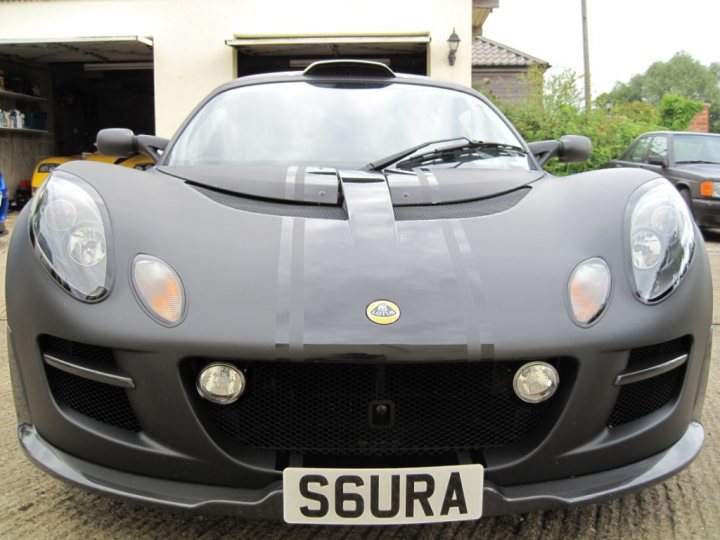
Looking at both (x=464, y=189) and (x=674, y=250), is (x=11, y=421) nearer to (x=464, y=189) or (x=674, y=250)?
(x=464, y=189)

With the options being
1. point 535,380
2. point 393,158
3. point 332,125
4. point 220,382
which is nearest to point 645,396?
point 535,380

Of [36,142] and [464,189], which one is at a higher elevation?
[36,142]

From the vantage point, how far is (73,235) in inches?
61.6

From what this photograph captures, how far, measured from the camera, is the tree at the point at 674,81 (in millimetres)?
74312

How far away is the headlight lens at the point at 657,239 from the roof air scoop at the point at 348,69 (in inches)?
55.3

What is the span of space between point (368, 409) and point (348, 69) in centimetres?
186

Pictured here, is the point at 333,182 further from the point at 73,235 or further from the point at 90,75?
the point at 90,75

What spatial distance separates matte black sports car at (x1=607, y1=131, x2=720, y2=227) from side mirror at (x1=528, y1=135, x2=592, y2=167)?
5.97 m

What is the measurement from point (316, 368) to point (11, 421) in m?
1.61

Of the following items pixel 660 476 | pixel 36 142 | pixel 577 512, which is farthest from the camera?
pixel 36 142

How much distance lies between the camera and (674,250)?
1636 mm

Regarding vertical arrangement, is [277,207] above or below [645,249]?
above

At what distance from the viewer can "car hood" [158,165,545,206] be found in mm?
1827

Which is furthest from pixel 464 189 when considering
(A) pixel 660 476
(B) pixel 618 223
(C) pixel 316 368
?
(A) pixel 660 476
